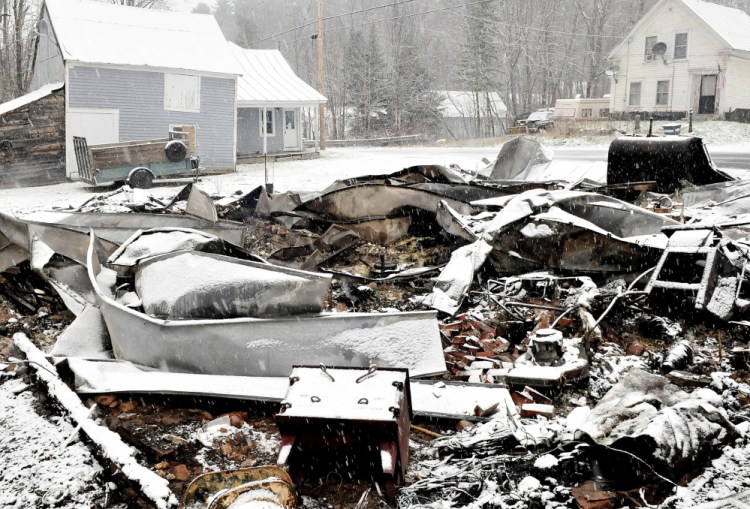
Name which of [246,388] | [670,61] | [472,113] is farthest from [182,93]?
[472,113]

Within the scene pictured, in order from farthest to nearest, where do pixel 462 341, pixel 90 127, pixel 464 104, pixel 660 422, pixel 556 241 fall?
pixel 464 104, pixel 90 127, pixel 556 241, pixel 462 341, pixel 660 422

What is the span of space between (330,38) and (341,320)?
55667mm

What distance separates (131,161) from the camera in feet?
51.1

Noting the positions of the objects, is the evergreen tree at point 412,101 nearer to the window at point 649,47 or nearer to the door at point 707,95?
the window at point 649,47

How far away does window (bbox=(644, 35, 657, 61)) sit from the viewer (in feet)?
106

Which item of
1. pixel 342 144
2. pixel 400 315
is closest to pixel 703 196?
pixel 400 315

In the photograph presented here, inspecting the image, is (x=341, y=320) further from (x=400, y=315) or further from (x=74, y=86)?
(x=74, y=86)

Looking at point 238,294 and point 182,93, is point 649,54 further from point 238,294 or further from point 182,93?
point 238,294

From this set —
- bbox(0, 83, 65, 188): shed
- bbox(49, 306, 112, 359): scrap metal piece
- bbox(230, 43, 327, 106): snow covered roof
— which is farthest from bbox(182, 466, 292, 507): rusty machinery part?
bbox(230, 43, 327, 106): snow covered roof

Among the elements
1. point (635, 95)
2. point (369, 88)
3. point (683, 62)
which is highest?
point (683, 62)

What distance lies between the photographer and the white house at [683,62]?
29.8m

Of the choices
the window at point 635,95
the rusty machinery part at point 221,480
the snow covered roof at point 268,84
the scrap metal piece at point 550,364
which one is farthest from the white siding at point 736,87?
the rusty machinery part at point 221,480

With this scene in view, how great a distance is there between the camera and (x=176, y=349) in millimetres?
4227

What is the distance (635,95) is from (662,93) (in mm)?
1407
